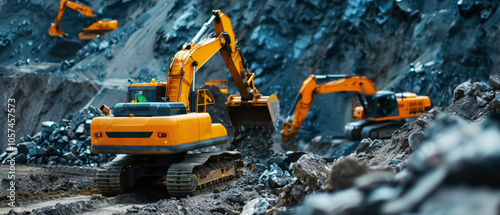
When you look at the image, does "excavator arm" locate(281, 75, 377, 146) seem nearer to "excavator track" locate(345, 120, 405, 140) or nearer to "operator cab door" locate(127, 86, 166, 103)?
"excavator track" locate(345, 120, 405, 140)

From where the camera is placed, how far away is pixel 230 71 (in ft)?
44.0

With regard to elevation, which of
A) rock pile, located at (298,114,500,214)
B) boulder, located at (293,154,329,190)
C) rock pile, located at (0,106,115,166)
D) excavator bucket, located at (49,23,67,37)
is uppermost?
excavator bucket, located at (49,23,67,37)

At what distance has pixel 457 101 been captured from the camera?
6.90m

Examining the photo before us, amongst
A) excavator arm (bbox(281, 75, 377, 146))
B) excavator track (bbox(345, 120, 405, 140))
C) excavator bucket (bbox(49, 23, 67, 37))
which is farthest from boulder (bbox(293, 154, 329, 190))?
Answer: excavator bucket (bbox(49, 23, 67, 37))

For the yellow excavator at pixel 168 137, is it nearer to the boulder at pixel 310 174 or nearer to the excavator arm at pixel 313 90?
the boulder at pixel 310 174

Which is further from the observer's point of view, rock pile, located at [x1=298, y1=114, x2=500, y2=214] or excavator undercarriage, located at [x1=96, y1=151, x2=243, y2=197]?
excavator undercarriage, located at [x1=96, y1=151, x2=243, y2=197]

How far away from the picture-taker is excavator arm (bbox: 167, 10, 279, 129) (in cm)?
955

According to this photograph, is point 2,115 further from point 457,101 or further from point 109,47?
point 457,101

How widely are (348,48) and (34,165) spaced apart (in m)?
18.0

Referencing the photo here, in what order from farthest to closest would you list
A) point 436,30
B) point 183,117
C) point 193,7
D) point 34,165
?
point 193,7, point 436,30, point 34,165, point 183,117

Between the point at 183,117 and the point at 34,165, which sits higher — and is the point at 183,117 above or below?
above

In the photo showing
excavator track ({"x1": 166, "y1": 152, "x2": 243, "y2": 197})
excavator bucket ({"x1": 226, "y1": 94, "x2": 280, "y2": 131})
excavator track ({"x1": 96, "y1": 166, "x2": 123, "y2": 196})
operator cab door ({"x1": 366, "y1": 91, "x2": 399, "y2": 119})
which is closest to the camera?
excavator track ({"x1": 166, "y1": 152, "x2": 243, "y2": 197})

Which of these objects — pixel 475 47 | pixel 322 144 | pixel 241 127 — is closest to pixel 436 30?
pixel 475 47

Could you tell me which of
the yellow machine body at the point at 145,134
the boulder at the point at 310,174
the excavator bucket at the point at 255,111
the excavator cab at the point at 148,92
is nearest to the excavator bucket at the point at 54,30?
the excavator bucket at the point at 255,111
